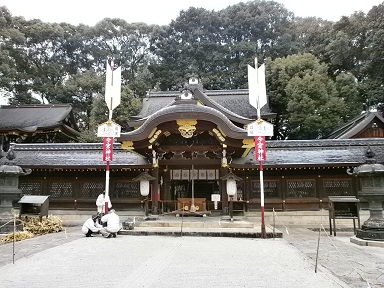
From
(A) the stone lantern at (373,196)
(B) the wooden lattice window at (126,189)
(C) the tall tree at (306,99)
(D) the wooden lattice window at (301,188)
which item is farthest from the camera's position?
(C) the tall tree at (306,99)

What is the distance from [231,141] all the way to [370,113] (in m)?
15.0

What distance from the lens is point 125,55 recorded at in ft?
188

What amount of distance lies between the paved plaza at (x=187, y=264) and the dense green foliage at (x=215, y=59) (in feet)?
74.6

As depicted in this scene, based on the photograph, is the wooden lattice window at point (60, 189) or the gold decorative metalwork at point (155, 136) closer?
the gold decorative metalwork at point (155, 136)

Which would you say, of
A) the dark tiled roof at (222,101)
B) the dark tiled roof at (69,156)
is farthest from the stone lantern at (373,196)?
the dark tiled roof at (222,101)

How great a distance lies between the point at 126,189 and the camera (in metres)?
16.9

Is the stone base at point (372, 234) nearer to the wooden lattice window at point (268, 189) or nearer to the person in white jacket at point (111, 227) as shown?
the wooden lattice window at point (268, 189)

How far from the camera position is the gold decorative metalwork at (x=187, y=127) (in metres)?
13.7

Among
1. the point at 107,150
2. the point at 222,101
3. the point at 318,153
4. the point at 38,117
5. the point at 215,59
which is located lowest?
the point at 107,150

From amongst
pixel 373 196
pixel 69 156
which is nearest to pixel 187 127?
pixel 373 196

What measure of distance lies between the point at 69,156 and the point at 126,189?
4.10 metres

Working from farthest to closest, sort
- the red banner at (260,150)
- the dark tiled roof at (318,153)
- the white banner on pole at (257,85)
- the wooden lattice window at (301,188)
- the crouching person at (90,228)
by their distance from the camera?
the wooden lattice window at (301,188) < the dark tiled roof at (318,153) < the white banner on pole at (257,85) < the red banner at (260,150) < the crouching person at (90,228)

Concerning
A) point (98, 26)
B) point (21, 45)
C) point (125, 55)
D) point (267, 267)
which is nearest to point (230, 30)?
point (125, 55)

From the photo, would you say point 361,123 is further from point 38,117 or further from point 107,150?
point 38,117
